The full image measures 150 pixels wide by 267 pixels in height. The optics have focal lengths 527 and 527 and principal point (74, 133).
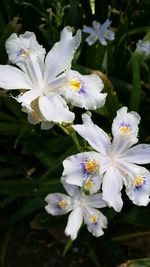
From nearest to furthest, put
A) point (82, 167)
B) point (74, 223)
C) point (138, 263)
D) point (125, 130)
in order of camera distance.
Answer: point (82, 167)
point (125, 130)
point (138, 263)
point (74, 223)

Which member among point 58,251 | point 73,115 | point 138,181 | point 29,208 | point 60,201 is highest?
point 73,115

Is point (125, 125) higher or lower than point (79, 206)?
higher

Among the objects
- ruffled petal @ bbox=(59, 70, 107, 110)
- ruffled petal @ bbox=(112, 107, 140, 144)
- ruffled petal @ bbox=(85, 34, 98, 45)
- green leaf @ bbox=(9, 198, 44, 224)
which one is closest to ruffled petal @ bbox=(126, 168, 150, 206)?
ruffled petal @ bbox=(112, 107, 140, 144)

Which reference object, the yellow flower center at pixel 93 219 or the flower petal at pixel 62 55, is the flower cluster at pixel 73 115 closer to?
the flower petal at pixel 62 55

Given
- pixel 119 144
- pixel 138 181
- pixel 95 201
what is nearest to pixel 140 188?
pixel 138 181

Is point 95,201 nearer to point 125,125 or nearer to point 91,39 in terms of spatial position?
point 125,125

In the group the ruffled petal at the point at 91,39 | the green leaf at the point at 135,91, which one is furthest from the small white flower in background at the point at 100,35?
the green leaf at the point at 135,91
